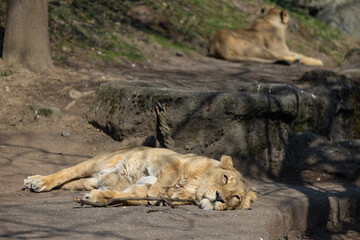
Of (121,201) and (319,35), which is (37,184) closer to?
(121,201)

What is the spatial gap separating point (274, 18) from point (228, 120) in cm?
1050

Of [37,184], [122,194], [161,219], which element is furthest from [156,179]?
[37,184]

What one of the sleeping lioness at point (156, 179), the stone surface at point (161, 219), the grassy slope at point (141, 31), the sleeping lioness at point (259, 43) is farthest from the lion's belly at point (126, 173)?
the sleeping lioness at point (259, 43)

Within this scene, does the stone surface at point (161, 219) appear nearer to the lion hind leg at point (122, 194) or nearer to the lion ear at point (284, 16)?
the lion hind leg at point (122, 194)

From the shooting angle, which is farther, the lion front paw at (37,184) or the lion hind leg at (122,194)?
the lion front paw at (37,184)

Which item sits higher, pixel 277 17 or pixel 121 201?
pixel 277 17

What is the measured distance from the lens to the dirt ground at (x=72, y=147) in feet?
11.8

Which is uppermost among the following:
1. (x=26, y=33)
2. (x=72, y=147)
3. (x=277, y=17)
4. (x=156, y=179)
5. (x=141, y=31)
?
(x=277, y=17)

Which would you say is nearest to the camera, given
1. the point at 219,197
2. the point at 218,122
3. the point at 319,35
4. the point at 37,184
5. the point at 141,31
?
the point at 219,197

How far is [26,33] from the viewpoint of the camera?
8.11 meters

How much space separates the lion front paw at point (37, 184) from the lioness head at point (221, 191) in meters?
1.59

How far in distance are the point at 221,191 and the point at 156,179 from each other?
0.70 meters

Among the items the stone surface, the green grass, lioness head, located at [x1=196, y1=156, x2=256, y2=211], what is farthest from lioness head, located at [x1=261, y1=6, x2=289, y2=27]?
lioness head, located at [x1=196, y1=156, x2=256, y2=211]

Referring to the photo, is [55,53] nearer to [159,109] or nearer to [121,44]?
[121,44]
